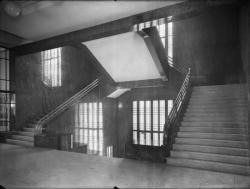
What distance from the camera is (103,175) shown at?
364cm

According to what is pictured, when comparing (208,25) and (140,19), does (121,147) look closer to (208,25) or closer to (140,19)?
(140,19)

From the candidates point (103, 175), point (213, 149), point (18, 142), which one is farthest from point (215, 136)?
point (18, 142)

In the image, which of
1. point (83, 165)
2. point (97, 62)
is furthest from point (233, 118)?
point (97, 62)

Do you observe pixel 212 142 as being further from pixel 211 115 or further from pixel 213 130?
pixel 211 115

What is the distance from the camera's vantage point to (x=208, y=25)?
10.7 meters

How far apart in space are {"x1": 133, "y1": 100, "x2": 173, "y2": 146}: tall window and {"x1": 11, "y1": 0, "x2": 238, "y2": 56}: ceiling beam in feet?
18.4

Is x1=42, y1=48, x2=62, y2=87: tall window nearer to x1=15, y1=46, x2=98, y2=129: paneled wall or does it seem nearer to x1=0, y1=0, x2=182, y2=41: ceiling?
x1=15, y1=46, x2=98, y2=129: paneled wall

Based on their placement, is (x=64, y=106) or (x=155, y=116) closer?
(x=64, y=106)

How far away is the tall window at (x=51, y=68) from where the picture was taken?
9672 mm

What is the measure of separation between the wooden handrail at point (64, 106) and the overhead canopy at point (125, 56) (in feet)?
5.49

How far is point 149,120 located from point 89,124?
3437 mm

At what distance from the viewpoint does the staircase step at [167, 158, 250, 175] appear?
380 cm

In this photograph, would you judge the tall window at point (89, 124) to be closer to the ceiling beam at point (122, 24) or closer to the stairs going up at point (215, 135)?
the ceiling beam at point (122, 24)

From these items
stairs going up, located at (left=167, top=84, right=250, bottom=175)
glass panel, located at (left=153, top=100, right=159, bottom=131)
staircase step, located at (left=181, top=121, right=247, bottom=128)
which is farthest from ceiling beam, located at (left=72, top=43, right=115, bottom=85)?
staircase step, located at (left=181, top=121, right=247, bottom=128)
